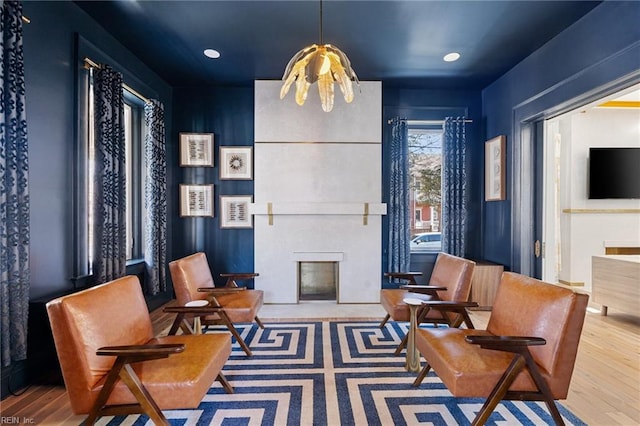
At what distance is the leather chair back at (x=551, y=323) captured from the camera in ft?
5.26

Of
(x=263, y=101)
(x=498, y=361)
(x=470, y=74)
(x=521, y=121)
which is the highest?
(x=470, y=74)

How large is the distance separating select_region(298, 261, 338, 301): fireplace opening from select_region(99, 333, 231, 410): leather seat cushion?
2.69m

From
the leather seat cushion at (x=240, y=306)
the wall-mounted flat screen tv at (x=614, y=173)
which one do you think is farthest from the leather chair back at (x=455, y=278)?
Answer: the wall-mounted flat screen tv at (x=614, y=173)

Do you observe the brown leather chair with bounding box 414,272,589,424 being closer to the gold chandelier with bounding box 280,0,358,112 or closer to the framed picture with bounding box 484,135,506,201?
the gold chandelier with bounding box 280,0,358,112

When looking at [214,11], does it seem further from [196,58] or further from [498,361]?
[498,361]

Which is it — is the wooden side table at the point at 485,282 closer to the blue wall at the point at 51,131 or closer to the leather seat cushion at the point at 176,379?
the leather seat cushion at the point at 176,379

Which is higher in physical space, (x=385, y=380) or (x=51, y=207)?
(x=51, y=207)

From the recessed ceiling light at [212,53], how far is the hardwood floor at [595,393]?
3402 mm

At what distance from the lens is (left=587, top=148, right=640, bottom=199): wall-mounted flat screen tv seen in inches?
182

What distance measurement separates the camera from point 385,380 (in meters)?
2.33

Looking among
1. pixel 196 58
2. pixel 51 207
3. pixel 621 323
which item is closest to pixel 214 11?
pixel 196 58

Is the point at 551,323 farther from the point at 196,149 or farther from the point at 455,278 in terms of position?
the point at 196,149

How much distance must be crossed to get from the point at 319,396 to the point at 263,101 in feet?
12.0

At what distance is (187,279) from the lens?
2.78m
